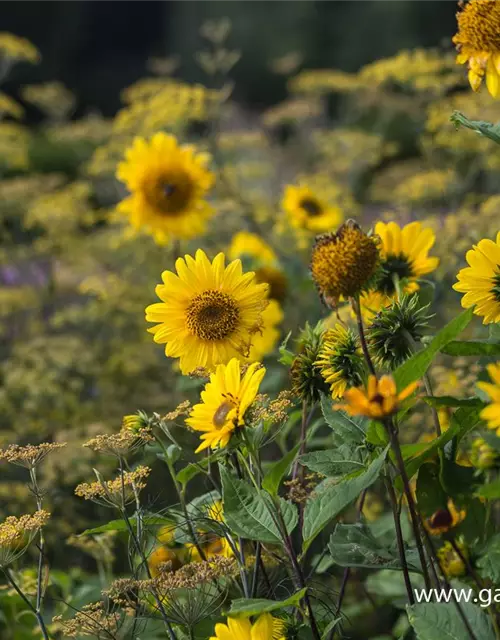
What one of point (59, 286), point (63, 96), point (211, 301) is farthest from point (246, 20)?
point (211, 301)

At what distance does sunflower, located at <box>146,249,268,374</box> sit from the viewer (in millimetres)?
1008

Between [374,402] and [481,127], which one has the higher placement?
[481,127]

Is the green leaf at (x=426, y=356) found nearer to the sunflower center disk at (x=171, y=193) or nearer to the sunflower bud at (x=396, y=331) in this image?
the sunflower bud at (x=396, y=331)

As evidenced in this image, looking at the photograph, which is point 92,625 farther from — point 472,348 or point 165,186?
point 165,186

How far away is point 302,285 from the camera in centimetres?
201

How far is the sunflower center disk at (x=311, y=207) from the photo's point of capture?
2338 millimetres

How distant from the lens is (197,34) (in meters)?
14.5

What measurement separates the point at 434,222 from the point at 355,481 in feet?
6.69

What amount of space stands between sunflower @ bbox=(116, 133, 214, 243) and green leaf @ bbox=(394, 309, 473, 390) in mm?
1282

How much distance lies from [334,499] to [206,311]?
0.32 metres

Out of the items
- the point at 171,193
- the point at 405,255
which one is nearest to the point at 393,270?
the point at 405,255

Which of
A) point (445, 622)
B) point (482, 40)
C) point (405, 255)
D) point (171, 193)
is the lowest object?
point (445, 622)

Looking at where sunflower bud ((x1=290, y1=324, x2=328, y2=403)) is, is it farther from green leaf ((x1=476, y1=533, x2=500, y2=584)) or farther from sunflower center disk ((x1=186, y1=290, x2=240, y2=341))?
green leaf ((x1=476, y1=533, x2=500, y2=584))

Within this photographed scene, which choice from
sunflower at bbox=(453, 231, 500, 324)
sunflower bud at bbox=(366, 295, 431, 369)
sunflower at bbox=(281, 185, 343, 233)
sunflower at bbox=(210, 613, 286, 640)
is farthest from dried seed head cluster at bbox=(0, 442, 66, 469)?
sunflower at bbox=(281, 185, 343, 233)
